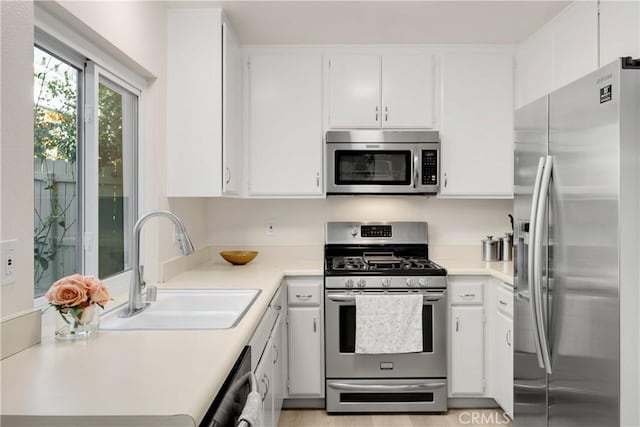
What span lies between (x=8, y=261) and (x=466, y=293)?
2.41m

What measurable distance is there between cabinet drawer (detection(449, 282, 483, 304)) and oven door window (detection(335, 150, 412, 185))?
75 centimetres

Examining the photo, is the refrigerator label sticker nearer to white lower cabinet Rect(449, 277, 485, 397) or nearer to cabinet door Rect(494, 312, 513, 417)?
cabinet door Rect(494, 312, 513, 417)

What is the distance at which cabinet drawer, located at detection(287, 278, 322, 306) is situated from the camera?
2893 millimetres

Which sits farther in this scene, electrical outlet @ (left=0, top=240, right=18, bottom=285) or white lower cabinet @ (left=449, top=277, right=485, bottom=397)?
white lower cabinet @ (left=449, top=277, right=485, bottom=397)

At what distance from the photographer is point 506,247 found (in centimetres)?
322

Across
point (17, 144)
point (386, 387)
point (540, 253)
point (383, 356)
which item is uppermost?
point (17, 144)

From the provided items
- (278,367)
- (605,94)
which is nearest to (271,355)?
(278,367)

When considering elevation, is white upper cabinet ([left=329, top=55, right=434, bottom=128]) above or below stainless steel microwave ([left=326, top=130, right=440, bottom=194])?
above

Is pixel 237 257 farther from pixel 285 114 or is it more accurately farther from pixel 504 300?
pixel 504 300

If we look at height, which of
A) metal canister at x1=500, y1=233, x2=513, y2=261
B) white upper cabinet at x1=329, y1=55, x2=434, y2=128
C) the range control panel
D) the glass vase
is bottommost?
the glass vase

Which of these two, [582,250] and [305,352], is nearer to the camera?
[582,250]

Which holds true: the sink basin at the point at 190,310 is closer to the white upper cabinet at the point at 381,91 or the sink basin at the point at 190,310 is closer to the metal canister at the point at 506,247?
the white upper cabinet at the point at 381,91

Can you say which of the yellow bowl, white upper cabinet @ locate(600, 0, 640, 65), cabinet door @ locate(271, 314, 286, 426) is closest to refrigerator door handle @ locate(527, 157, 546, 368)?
white upper cabinet @ locate(600, 0, 640, 65)

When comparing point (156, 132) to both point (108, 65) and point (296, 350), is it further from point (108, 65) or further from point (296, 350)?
point (296, 350)
